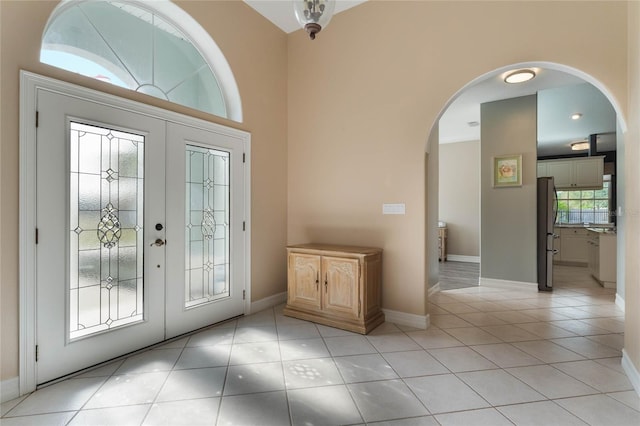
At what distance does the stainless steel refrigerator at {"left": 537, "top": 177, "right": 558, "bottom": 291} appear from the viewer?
14.9 feet

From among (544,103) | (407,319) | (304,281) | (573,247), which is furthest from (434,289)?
(573,247)

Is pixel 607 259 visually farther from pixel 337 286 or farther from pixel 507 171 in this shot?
pixel 337 286

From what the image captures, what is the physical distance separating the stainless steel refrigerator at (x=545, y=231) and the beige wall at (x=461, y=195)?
2.69m

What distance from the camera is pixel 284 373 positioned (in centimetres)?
223

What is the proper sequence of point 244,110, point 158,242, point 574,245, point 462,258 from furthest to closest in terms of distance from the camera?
1. point 462,258
2. point 574,245
3. point 244,110
4. point 158,242

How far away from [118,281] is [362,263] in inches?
84.6

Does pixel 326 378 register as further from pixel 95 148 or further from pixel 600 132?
pixel 600 132

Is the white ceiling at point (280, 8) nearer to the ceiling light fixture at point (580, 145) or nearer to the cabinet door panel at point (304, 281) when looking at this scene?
the cabinet door panel at point (304, 281)

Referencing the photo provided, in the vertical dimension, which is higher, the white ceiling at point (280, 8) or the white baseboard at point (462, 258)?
the white ceiling at point (280, 8)

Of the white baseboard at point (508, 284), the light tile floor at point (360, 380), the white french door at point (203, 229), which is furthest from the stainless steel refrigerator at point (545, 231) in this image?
the white french door at point (203, 229)

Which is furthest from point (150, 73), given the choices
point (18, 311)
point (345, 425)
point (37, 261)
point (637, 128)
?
point (637, 128)

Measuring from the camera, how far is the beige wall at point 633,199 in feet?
6.74

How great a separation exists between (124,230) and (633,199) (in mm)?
3922

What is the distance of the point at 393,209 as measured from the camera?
3.30 metres
